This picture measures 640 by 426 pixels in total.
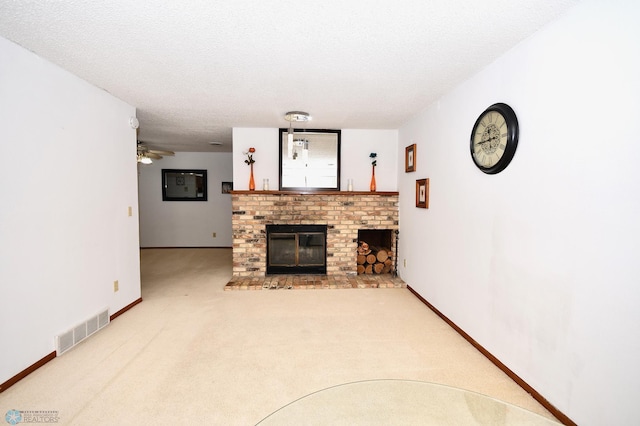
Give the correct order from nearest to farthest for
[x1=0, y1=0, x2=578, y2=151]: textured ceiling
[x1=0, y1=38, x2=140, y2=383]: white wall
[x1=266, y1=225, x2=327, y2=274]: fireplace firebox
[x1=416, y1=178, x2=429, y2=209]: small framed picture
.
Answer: [x1=0, y1=0, x2=578, y2=151]: textured ceiling, [x1=0, y1=38, x2=140, y2=383]: white wall, [x1=416, y1=178, x2=429, y2=209]: small framed picture, [x1=266, y1=225, x2=327, y2=274]: fireplace firebox

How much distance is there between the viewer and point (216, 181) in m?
6.35

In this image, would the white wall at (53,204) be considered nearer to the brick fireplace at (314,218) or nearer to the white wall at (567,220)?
the brick fireplace at (314,218)

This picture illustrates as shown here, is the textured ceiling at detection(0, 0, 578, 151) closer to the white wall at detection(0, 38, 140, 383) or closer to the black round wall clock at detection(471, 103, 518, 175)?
the white wall at detection(0, 38, 140, 383)

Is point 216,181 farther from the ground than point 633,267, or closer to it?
farther from the ground

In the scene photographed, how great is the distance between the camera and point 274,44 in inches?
71.2

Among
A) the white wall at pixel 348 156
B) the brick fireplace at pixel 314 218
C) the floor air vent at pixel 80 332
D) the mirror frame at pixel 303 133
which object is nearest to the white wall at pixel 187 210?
the white wall at pixel 348 156

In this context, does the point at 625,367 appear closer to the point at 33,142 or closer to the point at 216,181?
the point at 33,142

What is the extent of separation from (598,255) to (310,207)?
3168 millimetres

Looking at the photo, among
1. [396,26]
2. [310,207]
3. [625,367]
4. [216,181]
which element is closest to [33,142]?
[396,26]

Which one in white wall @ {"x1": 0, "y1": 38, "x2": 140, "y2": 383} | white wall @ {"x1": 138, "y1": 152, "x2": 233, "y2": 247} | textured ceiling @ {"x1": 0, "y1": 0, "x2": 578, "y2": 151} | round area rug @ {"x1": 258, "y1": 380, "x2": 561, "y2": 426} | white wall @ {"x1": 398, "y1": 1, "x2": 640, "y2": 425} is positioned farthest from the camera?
white wall @ {"x1": 138, "y1": 152, "x2": 233, "y2": 247}

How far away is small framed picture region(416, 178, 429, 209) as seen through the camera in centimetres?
318

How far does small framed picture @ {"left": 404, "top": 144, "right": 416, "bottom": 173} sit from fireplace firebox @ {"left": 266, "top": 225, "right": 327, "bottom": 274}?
1426mm

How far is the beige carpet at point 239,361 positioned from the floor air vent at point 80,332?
0.05m

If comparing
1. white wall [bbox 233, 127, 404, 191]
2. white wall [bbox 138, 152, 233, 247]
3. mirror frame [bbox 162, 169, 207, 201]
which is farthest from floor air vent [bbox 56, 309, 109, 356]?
mirror frame [bbox 162, 169, 207, 201]
